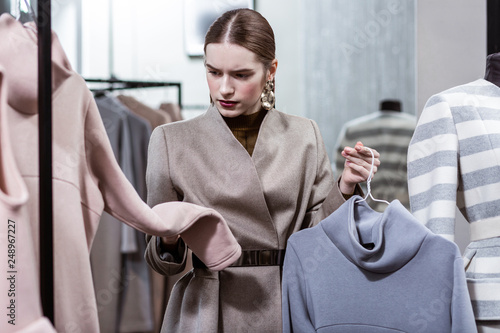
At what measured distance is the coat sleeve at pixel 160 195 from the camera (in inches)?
42.6

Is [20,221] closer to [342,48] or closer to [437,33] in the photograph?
[437,33]

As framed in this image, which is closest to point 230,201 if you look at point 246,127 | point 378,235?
point 246,127

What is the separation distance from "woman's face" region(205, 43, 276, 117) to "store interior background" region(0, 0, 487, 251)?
1.15 metres

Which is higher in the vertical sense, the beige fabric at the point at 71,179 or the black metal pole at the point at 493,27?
the black metal pole at the point at 493,27

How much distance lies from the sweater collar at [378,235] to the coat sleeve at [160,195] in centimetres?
29

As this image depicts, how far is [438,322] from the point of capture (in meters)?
1.02

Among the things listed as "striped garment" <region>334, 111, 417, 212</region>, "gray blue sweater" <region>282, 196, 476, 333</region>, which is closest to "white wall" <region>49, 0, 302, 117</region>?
"striped garment" <region>334, 111, 417, 212</region>

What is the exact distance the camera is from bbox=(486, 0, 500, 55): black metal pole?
1.38 meters

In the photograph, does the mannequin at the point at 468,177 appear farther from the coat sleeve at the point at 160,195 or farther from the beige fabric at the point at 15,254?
the beige fabric at the point at 15,254

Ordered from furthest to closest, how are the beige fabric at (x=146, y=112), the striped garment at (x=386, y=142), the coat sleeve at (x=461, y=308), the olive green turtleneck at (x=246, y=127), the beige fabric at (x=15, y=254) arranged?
the striped garment at (x=386, y=142), the beige fabric at (x=146, y=112), the olive green turtleneck at (x=246, y=127), the coat sleeve at (x=461, y=308), the beige fabric at (x=15, y=254)

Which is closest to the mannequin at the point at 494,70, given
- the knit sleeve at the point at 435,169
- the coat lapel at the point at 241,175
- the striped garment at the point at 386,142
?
the knit sleeve at the point at 435,169

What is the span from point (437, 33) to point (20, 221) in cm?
117

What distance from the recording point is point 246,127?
121 centimetres
